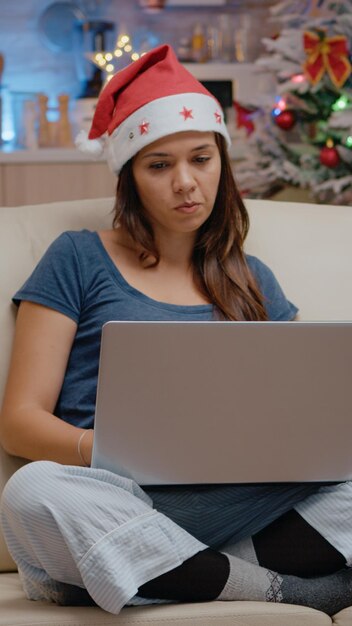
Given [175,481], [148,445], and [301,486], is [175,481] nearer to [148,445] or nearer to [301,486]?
[148,445]

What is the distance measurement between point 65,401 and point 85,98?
335 cm

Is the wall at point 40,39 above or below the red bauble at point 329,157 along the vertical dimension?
above

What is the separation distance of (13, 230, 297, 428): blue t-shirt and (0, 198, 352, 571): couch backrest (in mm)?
88

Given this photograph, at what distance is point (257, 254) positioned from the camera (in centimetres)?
210

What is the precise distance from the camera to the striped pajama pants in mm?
1375

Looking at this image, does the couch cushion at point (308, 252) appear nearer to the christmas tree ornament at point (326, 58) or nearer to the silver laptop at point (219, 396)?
the silver laptop at point (219, 396)

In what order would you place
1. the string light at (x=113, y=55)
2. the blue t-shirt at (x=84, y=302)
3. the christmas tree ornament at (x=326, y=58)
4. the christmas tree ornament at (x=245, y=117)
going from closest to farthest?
1. the blue t-shirt at (x=84, y=302)
2. the christmas tree ornament at (x=326, y=58)
3. the christmas tree ornament at (x=245, y=117)
4. the string light at (x=113, y=55)

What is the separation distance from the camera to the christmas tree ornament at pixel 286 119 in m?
3.96

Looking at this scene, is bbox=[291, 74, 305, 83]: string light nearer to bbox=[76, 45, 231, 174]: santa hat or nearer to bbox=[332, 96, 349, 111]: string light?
bbox=[332, 96, 349, 111]: string light

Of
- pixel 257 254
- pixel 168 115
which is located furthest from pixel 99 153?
pixel 257 254

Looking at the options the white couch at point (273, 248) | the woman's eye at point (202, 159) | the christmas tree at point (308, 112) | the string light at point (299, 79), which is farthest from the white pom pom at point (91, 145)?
the string light at point (299, 79)

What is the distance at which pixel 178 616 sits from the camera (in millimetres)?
1367

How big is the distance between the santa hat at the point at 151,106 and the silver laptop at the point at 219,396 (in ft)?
2.13

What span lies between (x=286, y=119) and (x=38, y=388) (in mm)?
2464
